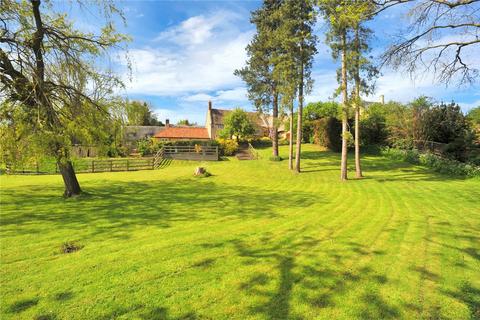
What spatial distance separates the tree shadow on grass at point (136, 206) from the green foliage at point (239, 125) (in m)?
23.5

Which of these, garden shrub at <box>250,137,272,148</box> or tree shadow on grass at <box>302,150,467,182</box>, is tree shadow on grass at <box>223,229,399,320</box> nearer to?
tree shadow on grass at <box>302,150,467,182</box>

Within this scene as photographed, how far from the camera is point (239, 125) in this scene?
121ft

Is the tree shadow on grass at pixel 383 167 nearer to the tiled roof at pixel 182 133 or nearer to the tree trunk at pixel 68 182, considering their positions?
the tree trunk at pixel 68 182

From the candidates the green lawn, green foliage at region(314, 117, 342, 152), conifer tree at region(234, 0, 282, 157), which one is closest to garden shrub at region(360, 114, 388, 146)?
green foliage at region(314, 117, 342, 152)

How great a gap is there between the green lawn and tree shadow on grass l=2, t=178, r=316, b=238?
0.07 meters

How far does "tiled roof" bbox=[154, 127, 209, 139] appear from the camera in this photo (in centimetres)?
4806

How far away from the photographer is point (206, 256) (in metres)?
5.33

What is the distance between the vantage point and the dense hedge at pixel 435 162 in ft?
56.7

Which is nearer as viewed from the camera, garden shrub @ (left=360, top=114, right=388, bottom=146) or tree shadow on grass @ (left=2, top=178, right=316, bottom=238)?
tree shadow on grass @ (left=2, top=178, right=316, bottom=238)

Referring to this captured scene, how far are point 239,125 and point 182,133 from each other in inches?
671

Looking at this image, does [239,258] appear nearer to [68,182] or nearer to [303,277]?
[303,277]

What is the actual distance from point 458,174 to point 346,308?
18.9 meters

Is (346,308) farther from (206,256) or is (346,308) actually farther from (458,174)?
(458,174)

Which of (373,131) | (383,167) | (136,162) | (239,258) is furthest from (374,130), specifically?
(239,258)
